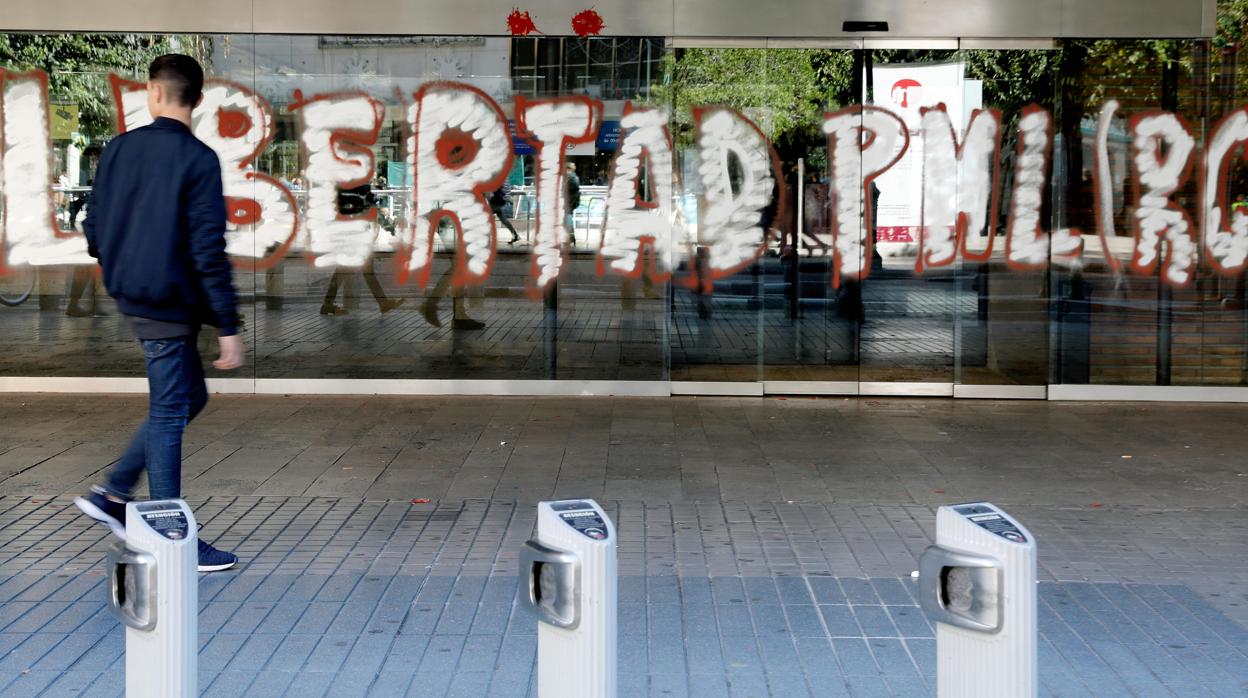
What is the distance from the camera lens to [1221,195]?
1041 centimetres

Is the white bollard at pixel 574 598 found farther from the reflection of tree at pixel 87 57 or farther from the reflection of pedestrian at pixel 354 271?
the reflection of tree at pixel 87 57

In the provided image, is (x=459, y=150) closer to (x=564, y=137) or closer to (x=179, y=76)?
(x=564, y=137)

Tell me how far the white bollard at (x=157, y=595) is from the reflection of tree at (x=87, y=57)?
26.6ft

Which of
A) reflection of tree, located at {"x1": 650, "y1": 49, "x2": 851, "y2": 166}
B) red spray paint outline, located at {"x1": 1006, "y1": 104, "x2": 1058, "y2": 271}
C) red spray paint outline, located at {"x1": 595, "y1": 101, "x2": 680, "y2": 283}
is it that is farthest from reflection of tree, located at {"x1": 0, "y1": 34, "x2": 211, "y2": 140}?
red spray paint outline, located at {"x1": 1006, "y1": 104, "x2": 1058, "y2": 271}

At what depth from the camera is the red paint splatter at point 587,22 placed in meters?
10.4

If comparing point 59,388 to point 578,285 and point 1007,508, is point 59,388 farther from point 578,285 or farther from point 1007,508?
point 1007,508

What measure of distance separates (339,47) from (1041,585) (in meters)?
6.95

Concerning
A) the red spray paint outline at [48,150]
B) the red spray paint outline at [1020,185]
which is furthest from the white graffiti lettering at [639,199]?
the red spray paint outline at [48,150]

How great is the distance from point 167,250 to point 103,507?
109 cm

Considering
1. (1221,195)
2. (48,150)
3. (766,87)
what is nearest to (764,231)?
(766,87)

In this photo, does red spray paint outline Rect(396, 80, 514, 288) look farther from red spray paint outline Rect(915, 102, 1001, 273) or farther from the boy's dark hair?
the boy's dark hair

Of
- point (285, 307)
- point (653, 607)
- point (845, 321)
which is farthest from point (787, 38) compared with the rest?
point (653, 607)

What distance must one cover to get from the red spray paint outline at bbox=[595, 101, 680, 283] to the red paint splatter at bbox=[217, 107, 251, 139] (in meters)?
2.72

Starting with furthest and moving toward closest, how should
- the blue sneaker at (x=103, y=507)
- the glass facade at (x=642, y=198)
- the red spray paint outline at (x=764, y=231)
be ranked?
1. the red spray paint outline at (x=764, y=231)
2. the glass facade at (x=642, y=198)
3. the blue sneaker at (x=103, y=507)
